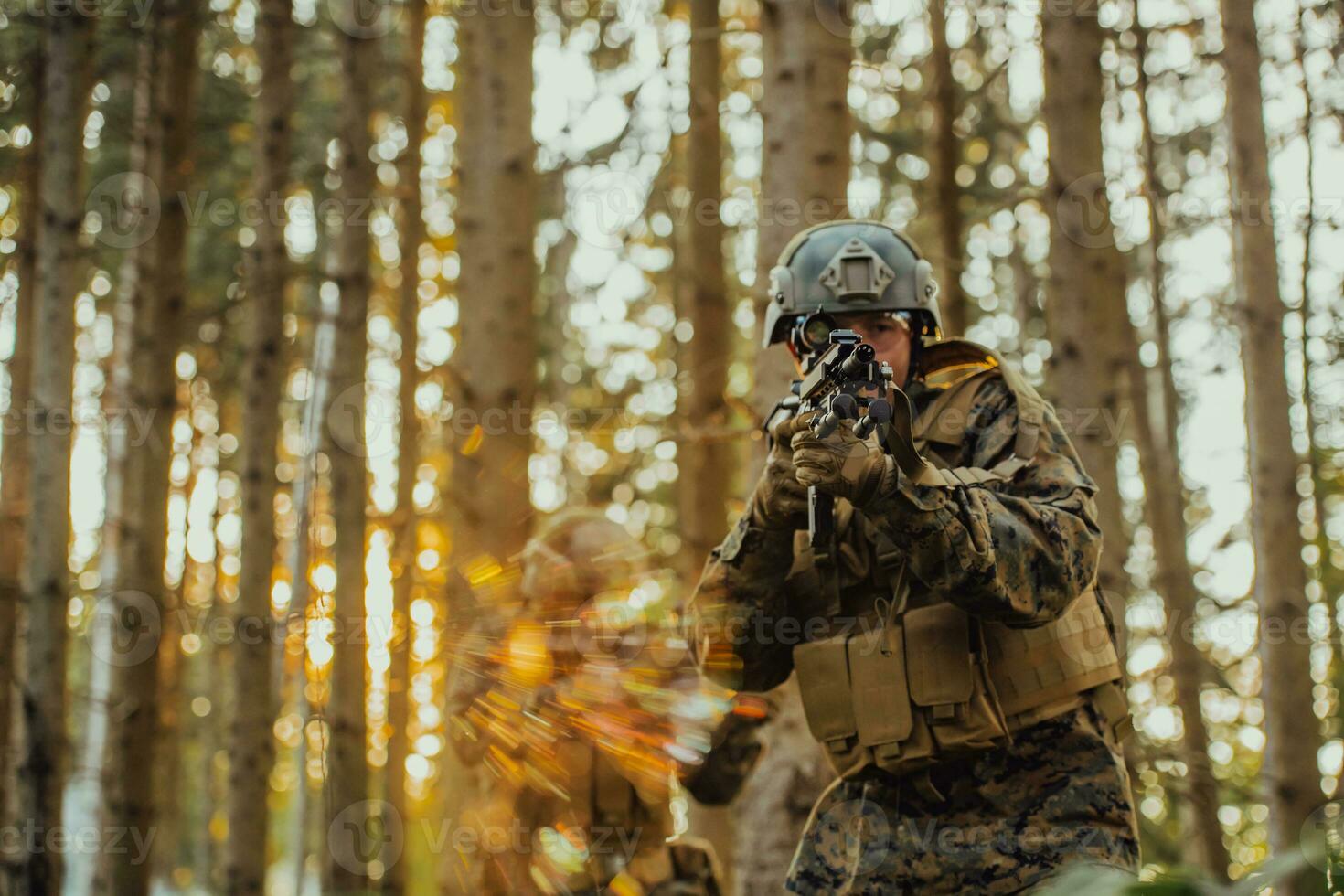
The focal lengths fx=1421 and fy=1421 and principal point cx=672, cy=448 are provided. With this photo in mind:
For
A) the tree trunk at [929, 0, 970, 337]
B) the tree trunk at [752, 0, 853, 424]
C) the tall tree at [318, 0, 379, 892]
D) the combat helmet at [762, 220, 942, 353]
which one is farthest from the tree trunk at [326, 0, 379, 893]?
the combat helmet at [762, 220, 942, 353]

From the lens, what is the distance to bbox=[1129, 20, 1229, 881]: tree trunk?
9211mm

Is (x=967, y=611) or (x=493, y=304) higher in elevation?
(x=493, y=304)

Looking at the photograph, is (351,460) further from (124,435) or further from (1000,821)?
(1000,821)

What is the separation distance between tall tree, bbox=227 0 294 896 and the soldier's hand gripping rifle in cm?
578

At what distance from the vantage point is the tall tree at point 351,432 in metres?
8.16

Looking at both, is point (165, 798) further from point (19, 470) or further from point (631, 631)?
point (631, 631)

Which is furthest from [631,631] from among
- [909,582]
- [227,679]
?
[227,679]

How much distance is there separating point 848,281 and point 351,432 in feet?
17.4

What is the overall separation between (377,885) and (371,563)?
3428 mm

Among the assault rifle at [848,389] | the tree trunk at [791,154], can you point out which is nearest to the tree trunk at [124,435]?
the tree trunk at [791,154]

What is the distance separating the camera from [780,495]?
152 inches

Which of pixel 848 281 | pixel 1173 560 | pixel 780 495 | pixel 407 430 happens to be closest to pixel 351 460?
pixel 407 430

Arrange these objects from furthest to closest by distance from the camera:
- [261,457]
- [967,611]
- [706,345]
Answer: [706,345] < [261,457] < [967,611]

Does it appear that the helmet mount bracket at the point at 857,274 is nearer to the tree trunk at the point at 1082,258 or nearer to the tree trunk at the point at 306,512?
the tree trunk at the point at 306,512
